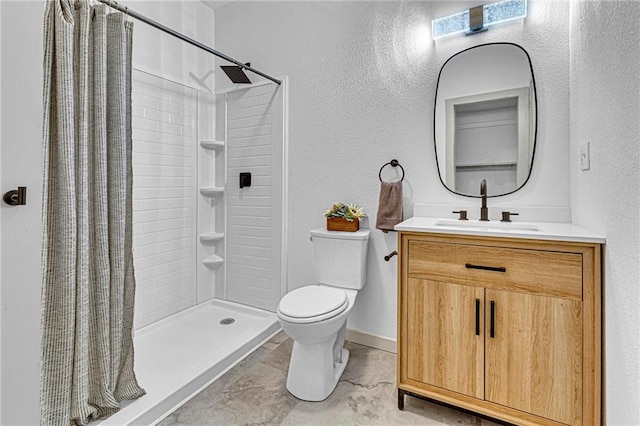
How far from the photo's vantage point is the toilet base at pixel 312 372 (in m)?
1.61

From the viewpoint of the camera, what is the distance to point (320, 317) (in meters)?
1.53

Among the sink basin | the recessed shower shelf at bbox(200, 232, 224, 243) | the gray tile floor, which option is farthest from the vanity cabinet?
the recessed shower shelf at bbox(200, 232, 224, 243)

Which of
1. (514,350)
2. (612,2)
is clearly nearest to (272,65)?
(612,2)

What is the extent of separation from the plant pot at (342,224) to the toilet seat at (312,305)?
1.38 ft

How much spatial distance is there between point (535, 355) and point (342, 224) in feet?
3.83

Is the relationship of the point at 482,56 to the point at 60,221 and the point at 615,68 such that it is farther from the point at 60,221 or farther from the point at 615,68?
the point at 60,221

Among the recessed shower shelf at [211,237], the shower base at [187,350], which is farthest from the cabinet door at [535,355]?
the recessed shower shelf at [211,237]

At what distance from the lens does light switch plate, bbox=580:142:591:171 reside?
133cm

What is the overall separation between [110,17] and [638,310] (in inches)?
88.0

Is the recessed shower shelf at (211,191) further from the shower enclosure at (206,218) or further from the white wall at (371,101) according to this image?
the white wall at (371,101)

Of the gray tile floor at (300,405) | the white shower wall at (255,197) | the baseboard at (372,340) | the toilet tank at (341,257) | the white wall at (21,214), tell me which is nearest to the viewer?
the white wall at (21,214)

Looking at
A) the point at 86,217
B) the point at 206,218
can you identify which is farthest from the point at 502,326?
the point at 206,218

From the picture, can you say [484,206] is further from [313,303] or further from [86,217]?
[86,217]

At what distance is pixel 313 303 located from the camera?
5.40 ft
